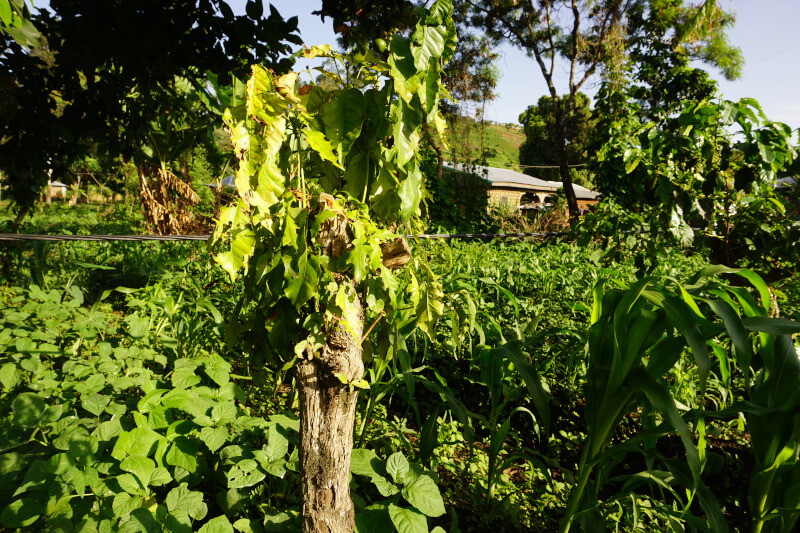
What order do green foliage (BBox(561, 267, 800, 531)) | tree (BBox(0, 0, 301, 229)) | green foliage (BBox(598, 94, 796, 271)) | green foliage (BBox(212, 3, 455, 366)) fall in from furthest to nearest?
1. tree (BBox(0, 0, 301, 229))
2. green foliage (BBox(598, 94, 796, 271))
3. green foliage (BBox(561, 267, 800, 531))
4. green foliage (BBox(212, 3, 455, 366))

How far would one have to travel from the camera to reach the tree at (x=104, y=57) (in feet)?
8.18

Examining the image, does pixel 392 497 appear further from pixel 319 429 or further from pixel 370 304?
pixel 370 304

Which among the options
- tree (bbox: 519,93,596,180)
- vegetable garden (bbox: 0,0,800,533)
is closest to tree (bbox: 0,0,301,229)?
vegetable garden (bbox: 0,0,800,533)

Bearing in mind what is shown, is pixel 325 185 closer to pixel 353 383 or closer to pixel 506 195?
pixel 353 383

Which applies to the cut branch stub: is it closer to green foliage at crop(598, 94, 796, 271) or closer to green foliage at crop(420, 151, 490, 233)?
green foliage at crop(598, 94, 796, 271)

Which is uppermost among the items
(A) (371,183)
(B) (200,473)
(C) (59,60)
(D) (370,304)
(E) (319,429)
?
(C) (59,60)

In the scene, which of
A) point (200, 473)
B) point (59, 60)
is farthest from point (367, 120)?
point (59, 60)

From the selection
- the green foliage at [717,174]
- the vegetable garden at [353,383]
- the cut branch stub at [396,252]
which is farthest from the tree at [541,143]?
the cut branch stub at [396,252]

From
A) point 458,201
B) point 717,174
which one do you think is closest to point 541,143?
point 458,201

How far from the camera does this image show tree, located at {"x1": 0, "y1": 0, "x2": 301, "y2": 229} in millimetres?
2494

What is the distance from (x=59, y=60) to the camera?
2.61 metres

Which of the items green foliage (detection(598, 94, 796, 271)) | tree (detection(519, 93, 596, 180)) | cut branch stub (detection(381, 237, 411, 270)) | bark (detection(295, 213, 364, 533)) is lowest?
bark (detection(295, 213, 364, 533))

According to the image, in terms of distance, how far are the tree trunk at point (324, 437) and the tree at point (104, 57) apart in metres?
1.84

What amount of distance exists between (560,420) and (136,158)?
138 inches
